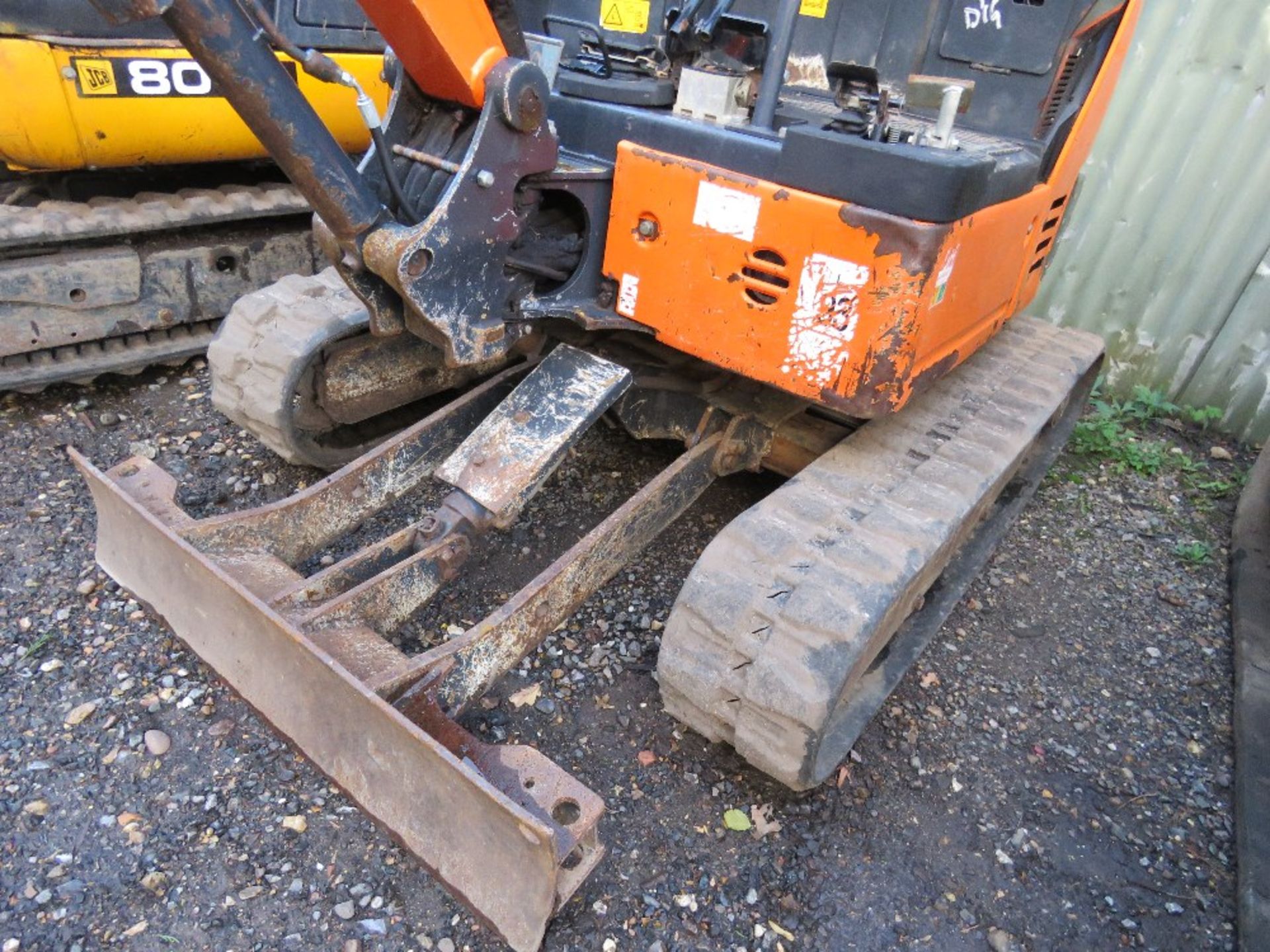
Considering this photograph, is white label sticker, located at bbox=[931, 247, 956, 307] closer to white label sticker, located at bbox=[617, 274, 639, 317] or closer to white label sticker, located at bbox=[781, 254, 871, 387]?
white label sticker, located at bbox=[781, 254, 871, 387]

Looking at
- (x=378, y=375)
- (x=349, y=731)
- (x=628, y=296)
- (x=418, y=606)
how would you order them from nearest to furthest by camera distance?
(x=349, y=731)
(x=418, y=606)
(x=628, y=296)
(x=378, y=375)

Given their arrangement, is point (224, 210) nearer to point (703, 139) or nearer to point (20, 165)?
point (20, 165)

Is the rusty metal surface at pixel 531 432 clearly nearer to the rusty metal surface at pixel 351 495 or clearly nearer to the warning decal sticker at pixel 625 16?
the rusty metal surface at pixel 351 495

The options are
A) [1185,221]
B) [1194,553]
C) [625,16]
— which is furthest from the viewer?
[1185,221]

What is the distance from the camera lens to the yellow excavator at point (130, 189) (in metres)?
3.00

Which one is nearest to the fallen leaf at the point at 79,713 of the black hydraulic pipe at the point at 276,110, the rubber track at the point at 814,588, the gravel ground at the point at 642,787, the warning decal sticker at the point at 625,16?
the gravel ground at the point at 642,787

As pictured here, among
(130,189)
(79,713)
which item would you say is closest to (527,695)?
(79,713)

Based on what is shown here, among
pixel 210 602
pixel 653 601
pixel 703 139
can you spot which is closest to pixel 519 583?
pixel 653 601

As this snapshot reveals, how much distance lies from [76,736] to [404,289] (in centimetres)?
146

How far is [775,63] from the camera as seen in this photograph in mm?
2244

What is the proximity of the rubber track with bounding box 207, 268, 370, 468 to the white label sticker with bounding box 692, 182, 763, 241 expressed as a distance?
4.12 ft

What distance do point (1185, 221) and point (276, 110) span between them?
4.62 m

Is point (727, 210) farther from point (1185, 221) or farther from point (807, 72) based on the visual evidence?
point (1185, 221)

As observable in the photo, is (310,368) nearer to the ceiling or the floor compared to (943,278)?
nearer to the floor
